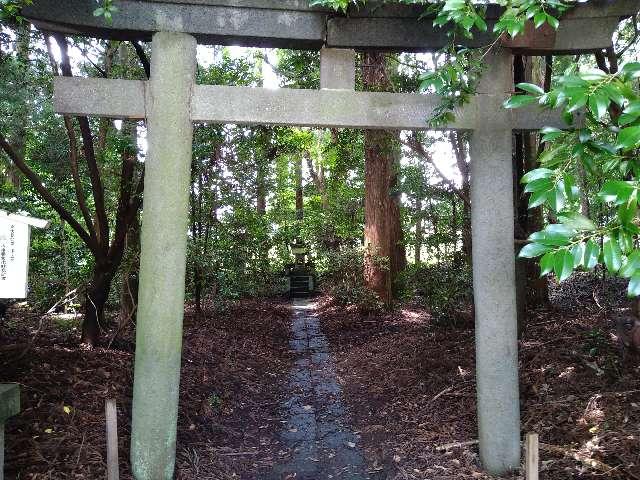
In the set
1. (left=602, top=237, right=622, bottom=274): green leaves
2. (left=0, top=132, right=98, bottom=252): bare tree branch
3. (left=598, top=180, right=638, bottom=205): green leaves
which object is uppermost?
(left=0, top=132, right=98, bottom=252): bare tree branch

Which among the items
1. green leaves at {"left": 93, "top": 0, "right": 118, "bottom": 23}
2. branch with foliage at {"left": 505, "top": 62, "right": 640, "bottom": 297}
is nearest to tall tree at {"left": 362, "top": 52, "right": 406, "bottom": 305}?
green leaves at {"left": 93, "top": 0, "right": 118, "bottom": 23}

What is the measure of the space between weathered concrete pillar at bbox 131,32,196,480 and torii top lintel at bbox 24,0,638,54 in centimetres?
18

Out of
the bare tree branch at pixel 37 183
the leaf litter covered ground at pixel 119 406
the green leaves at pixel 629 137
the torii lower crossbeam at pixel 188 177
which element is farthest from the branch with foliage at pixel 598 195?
the bare tree branch at pixel 37 183

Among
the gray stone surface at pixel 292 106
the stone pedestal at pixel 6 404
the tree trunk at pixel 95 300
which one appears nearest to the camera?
the stone pedestal at pixel 6 404

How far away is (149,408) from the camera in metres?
3.36

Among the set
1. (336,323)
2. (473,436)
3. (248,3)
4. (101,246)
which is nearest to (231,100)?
(248,3)

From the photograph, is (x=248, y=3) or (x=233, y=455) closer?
(x=248, y=3)

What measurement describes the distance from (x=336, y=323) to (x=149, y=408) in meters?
6.61

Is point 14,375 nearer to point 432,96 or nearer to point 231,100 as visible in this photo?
point 231,100

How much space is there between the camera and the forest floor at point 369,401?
3.56 m

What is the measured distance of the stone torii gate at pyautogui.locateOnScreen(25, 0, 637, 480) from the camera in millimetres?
3369

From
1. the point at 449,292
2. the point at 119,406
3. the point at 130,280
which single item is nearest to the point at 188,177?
the point at 119,406

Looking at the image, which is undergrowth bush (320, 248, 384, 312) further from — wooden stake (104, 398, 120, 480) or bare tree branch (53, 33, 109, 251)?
wooden stake (104, 398, 120, 480)

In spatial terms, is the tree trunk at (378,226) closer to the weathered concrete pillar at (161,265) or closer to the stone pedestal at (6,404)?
the weathered concrete pillar at (161,265)
